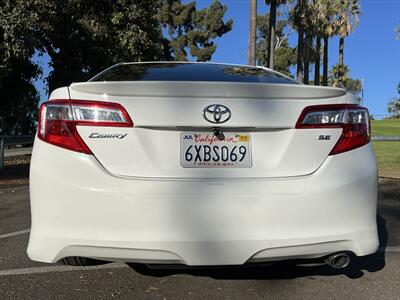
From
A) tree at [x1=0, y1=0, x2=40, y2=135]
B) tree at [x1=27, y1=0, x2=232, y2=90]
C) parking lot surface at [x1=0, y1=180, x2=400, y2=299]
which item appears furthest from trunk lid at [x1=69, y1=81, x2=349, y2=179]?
tree at [x1=27, y1=0, x2=232, y2=90]

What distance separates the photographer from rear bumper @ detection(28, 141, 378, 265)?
9.34 ft

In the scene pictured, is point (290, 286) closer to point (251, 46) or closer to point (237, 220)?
point (237, 220)

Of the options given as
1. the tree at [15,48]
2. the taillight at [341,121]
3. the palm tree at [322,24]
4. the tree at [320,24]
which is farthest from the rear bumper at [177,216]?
the palm tree at [322,24]

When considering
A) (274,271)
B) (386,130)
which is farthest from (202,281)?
(386,130)

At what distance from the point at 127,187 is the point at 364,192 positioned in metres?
1.42

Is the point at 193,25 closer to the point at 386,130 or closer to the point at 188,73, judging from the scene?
the point at 386,130

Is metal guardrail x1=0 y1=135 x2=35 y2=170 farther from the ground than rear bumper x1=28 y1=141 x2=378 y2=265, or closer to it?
closer to it

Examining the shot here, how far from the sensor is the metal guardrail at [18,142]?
10548mm

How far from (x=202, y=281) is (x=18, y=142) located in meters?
12.8

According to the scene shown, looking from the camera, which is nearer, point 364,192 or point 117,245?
point 117,245

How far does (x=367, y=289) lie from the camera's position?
146 inches

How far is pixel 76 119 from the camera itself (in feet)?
9.63

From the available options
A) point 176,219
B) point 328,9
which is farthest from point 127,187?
point 328,9

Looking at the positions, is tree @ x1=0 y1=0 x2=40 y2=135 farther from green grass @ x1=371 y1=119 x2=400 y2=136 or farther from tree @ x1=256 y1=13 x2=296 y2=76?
tree @ x1=256 y1=13 x2=296 y2=76
